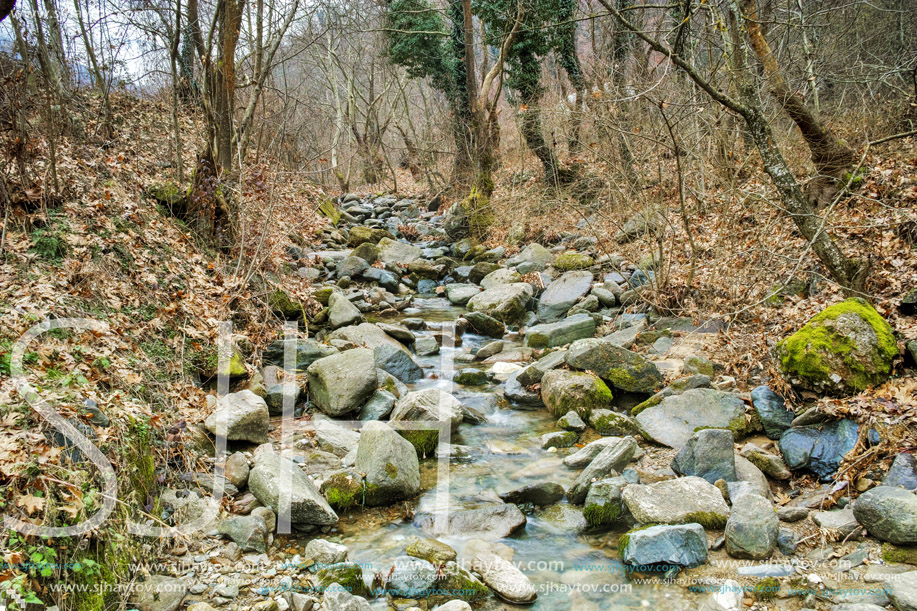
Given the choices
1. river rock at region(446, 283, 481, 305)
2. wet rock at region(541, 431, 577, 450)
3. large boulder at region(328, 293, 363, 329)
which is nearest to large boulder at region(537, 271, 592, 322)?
river rock at region(446, 283, 481, 305)

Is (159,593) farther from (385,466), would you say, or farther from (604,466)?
(604,466)

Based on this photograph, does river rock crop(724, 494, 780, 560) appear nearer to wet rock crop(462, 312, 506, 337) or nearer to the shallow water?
the shallow water

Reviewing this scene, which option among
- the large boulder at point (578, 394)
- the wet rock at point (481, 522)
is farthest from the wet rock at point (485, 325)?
the wet rock at point (481, 522)

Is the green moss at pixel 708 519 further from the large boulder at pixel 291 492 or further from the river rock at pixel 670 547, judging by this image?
the large boulder at pixel 291 492

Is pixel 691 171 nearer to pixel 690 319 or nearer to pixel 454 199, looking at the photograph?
pixel 690 319

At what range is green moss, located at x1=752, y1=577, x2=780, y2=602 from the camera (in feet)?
9.95

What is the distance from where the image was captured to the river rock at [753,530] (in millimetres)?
3338

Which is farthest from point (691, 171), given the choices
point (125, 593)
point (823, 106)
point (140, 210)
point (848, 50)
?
point (125, 593)

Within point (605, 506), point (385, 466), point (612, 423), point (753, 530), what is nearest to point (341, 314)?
point (385, 466)

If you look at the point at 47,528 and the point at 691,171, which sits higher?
the point at 691,171

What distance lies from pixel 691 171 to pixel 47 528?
8417 millimetres

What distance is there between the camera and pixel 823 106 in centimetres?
995

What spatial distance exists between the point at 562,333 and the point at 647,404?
2.32m

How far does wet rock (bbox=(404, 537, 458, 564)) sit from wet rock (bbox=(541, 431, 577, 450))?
180 cm
